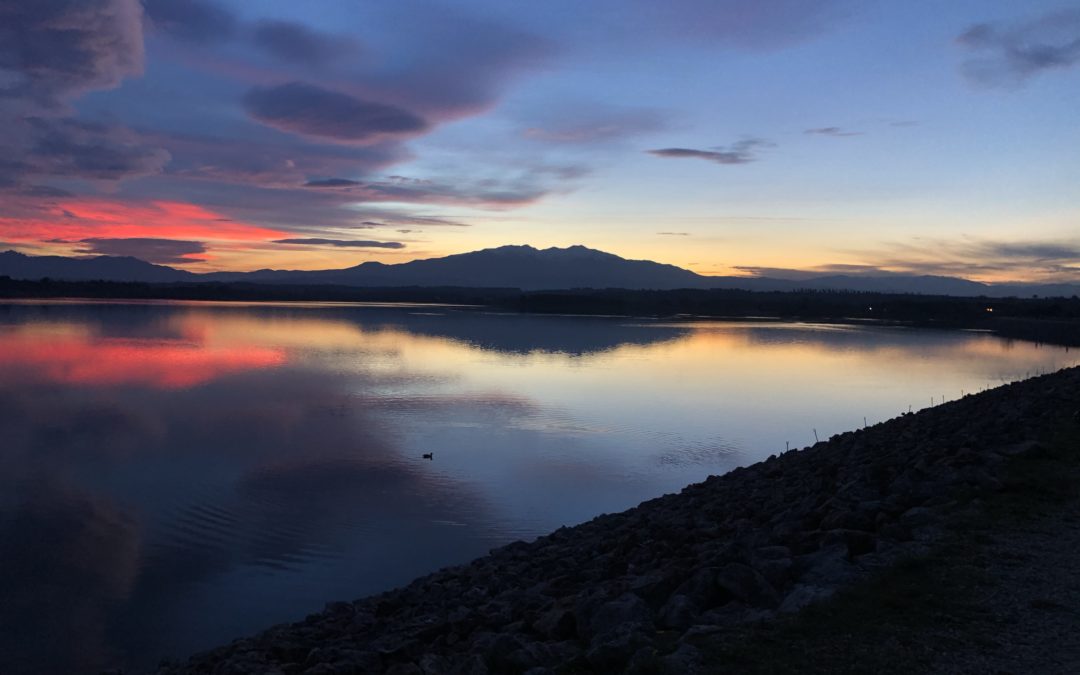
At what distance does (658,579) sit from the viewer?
557 centimetres

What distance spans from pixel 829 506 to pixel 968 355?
38120 millimetres

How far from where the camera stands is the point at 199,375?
26.4m

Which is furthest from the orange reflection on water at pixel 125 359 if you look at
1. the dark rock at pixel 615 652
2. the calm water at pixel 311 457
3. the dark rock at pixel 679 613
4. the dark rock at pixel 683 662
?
the dark rock at pixel 683 662

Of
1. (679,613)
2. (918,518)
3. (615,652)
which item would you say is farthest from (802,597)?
(918,518)

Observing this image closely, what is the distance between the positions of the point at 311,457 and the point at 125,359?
19894 mm

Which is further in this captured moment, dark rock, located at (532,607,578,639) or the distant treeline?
the distant treeline

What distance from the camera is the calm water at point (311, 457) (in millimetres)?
8328

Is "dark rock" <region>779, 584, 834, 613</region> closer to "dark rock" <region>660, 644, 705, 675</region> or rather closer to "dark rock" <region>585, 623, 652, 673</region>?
"dark rock" <region>660, 644, 705, 675</region>

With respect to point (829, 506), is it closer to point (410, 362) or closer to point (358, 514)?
point (358, 514)

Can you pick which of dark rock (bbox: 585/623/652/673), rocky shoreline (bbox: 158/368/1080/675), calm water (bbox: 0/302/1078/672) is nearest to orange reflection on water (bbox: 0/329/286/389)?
calm water (bbox: 0/302/1078/672)

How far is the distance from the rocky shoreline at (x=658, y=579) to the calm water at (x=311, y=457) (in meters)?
1.36

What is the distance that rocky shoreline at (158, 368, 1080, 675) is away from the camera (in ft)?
Result: 15.2

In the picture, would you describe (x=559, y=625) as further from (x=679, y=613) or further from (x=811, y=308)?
(x=811, y=308)

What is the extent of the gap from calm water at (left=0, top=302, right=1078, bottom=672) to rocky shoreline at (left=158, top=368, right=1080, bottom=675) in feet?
4.45
